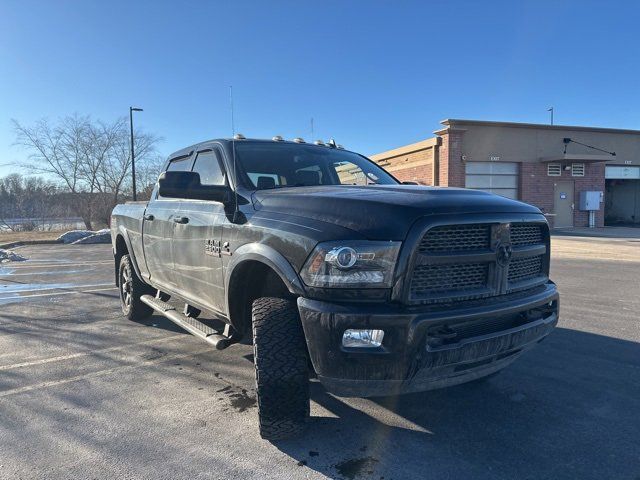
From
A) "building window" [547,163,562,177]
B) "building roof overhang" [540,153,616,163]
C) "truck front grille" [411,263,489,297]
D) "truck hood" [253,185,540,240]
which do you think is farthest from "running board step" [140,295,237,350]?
"building window" [547,163,562,177]

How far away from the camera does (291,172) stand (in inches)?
162

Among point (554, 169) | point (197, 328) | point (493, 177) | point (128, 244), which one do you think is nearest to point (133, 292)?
point (128, 244)

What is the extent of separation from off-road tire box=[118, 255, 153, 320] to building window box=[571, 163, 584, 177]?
79.1 feet

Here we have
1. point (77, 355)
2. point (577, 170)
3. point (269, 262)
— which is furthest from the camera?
point (577, 170)

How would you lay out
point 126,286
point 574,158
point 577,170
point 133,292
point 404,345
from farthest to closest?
point 577,170
point 574,158
point 126,286
point 133,292
point 404,345

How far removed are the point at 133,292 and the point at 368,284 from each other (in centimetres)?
424

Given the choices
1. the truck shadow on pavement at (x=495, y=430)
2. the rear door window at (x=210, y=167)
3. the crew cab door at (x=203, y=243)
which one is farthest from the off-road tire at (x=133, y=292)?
the truck shadow on pavement at (x=495, y=430)

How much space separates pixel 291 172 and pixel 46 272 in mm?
9783

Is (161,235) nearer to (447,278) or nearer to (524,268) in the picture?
(447,278)

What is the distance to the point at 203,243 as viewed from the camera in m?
3.82

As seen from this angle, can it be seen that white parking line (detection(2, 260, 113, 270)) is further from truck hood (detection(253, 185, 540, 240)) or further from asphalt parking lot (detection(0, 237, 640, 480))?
truck hood (detection(253, 185, 540, 240))

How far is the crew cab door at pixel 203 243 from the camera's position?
3629 mm

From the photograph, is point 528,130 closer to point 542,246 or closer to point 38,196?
point 542,246

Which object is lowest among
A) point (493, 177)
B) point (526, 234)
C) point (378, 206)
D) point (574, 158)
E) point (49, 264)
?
point (49, 264)
